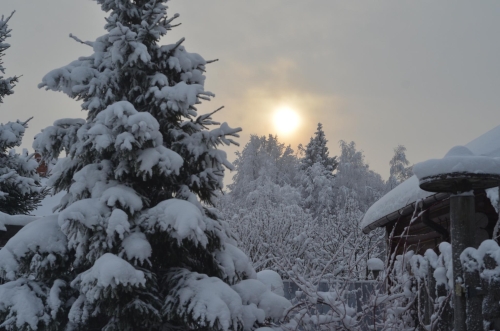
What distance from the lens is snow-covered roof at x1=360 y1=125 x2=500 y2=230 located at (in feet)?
18.8

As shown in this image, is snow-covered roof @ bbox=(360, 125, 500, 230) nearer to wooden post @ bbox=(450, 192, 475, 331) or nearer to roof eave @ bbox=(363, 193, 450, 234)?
roof eave @ bbox=(363, 193, 450, 234)

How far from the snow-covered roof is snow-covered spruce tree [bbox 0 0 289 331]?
286cm

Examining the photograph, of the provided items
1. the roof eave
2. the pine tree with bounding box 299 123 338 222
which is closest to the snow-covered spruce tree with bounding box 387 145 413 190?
the pine tree with bounding box 299 123 338 222

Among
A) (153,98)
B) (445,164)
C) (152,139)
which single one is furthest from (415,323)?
(153,98)

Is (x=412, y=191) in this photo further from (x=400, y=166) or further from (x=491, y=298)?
(x=400, y=166)

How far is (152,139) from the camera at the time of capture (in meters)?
4.62

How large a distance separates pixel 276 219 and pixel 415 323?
1575 cm

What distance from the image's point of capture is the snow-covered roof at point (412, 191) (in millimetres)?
A: 5723

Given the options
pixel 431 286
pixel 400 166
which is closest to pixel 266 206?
pixel 400 166

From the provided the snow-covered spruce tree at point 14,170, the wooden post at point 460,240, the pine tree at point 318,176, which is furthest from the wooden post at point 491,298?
the pine tree at point 318,176

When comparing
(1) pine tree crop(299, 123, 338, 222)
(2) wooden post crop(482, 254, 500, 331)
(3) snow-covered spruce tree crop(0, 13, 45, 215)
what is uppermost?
(1) pine tree crop(299, 123, 338, 222)

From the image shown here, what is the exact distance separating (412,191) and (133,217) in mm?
4223

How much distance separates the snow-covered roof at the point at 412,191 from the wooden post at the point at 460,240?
2.42 meters

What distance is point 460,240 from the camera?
332 centimetres
